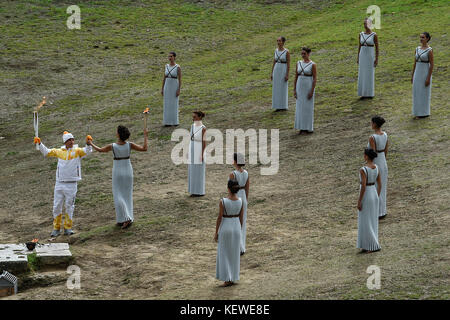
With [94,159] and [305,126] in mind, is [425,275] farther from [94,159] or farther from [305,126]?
[94,159]

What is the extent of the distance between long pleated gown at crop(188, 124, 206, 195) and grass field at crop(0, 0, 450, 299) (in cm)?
28

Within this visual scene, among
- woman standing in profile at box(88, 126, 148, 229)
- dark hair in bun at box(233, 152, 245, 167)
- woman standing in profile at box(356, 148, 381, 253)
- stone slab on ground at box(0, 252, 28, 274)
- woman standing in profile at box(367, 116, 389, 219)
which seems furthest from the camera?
woman standing in profile at box(88, 126, 148, 229)

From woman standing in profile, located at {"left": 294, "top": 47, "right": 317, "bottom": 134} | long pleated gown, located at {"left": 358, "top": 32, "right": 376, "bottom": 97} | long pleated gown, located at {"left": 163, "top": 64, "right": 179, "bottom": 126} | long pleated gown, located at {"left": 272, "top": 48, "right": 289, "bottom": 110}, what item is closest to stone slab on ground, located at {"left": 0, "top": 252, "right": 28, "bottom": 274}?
woman standing in profile, located at {"left": 294, "top": 47, "right": 317, "bottom": 134}

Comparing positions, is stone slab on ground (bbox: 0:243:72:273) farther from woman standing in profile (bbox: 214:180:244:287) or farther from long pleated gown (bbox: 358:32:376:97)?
long pleated gown (bbox: 358:32:376:97)

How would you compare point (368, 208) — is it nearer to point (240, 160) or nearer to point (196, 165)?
point (240, 160)

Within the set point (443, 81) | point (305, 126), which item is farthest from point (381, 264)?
point (443, 81)

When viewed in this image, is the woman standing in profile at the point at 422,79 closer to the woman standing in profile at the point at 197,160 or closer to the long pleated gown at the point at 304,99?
the long pleated gown at the point at 304,99

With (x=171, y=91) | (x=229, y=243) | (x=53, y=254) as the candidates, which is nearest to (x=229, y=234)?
(x=229, y=243)

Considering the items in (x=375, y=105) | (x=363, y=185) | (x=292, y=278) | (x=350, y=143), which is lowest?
(x=292, y=278)

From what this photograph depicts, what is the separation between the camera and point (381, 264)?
1148cm

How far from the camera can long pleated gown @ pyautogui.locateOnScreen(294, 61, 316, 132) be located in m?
19.2

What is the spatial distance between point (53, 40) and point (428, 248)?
80.5 ft

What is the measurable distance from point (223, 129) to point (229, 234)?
1035cm

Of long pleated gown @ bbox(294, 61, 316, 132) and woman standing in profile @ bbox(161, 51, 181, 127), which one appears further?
woman standing in profile @ bbox(161, 51, 181, 127)
